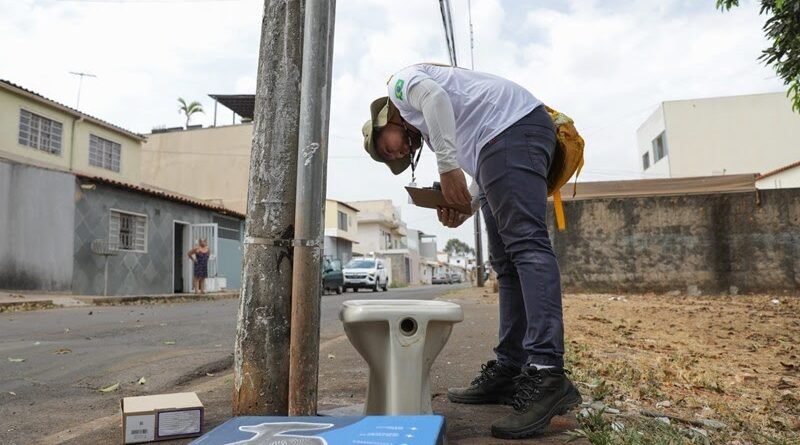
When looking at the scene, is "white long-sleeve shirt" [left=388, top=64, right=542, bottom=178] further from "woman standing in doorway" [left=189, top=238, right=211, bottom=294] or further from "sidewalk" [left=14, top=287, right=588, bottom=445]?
"woman standing in doorway" [left=189, top=238, right=211, bottom=294]

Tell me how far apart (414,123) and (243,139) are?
1029 inches

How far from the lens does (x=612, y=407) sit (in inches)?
91.0

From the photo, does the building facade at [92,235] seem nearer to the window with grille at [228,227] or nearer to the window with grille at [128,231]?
the window with grille at [128,231]

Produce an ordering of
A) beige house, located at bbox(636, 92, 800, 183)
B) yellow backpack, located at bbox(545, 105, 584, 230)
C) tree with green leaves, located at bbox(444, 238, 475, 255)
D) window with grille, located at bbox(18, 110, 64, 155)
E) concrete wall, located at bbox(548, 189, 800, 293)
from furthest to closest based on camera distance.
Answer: tree with green leaves, located at bbox(444, 238, 475, 255) < beige house, located at bbox(636, 92, 800, 183) < window with grille, located at bbox(18, 110, 64, 155) < concrete wall, located at bbox(548, 189, 800, 293) < yellow backpack, located at bbox(545, 105, 584, 230)

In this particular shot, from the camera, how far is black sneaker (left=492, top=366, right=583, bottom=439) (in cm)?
179

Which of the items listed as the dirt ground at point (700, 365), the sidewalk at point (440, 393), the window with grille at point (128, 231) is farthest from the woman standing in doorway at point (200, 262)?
the sidewalk at point (440, 393)

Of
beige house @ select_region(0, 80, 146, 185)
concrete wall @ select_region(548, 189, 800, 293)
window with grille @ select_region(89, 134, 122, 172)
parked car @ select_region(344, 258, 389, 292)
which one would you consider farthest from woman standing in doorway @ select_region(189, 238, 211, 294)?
concrete wall @ select_region(548, 189, 800, 293)

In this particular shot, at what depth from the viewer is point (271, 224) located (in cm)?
197

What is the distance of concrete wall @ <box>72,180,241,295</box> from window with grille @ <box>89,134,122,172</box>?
2535 millimetres

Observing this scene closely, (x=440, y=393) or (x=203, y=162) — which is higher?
(x=203, y=162)

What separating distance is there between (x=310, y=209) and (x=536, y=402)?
38.1 inches

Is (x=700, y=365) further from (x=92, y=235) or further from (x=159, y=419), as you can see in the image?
(x=92, y=235)

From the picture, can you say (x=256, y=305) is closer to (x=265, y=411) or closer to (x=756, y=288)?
(x=265, y=411)

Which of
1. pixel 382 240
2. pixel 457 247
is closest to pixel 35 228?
pixel 382 240
